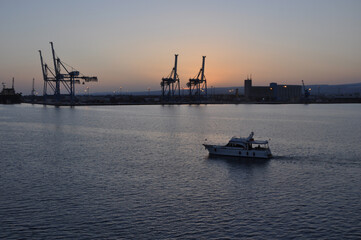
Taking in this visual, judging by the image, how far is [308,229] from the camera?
2050 cm

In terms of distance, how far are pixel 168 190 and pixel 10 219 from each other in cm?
1085

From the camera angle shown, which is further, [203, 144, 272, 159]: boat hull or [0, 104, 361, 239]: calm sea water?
[203, 144, 272, 159]: boat hull

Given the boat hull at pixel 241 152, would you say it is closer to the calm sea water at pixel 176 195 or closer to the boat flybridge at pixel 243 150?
the boat flybridge at pixel 243 150

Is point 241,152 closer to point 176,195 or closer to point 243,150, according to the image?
point 243,150

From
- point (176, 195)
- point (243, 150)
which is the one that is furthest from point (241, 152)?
point (176, 195)

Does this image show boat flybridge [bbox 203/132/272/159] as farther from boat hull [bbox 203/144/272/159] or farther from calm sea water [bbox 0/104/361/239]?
calm sea water [bbox 0/104/361/239]

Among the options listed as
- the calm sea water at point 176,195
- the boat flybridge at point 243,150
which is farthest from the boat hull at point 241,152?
the calm sea water at point 176,195

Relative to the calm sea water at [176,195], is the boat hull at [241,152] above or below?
above

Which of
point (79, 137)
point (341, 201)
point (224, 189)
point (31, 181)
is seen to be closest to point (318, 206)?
point (341, 201)

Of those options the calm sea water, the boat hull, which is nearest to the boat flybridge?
the boat hull

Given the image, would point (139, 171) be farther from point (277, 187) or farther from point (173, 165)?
point (277, 187)

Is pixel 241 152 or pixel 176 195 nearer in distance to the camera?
pixel 176 195

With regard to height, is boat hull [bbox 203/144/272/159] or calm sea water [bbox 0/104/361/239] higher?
boat hull [bbox 203/144/272/159]

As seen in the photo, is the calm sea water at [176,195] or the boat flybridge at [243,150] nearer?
the calm sea water at [176,195]
